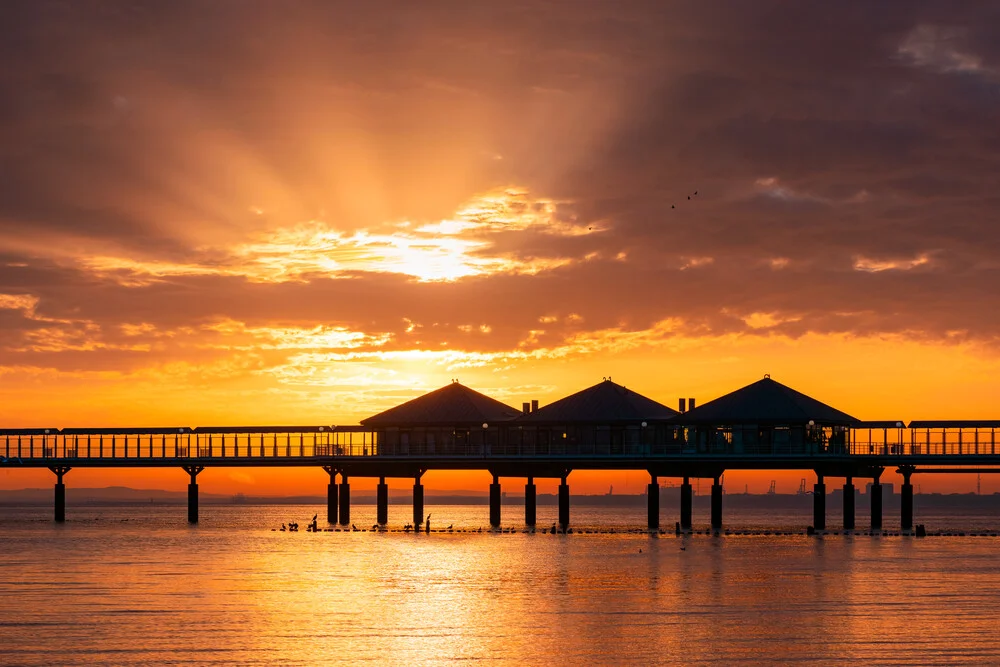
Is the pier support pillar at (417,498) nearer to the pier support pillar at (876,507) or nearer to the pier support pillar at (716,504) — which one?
the pier support pillar at (716,504)

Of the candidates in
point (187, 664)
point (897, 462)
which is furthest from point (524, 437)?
point (187, 664)

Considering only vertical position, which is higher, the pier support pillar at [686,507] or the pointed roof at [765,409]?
the pointed roof at [765,409]

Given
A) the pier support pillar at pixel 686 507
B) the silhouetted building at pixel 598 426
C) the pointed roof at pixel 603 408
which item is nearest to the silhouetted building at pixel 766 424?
the silhouetted building at pixel 598 426

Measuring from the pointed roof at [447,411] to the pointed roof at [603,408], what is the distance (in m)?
4.21

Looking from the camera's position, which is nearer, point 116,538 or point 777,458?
point 777,458

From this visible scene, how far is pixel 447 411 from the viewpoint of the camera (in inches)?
4751

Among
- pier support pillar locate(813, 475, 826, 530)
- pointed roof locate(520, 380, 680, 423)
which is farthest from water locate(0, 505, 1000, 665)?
pointed roof locate(520, 380, 680, 423)

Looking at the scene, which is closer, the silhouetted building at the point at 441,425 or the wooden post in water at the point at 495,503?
the silhouetted building at the point at 441,425

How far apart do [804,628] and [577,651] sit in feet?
35.6

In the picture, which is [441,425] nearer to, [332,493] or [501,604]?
[332,493]

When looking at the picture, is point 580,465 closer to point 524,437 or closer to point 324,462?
point 524,437

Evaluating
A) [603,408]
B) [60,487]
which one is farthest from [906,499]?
[60,487]

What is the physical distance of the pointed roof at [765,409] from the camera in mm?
107688

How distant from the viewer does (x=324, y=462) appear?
120 meters
